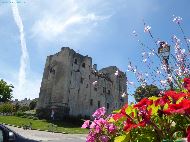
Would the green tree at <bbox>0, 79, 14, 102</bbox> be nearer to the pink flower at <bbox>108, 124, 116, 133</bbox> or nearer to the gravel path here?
the gravel path

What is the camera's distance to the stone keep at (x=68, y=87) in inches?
2457

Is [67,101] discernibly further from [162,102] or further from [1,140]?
[162,102]

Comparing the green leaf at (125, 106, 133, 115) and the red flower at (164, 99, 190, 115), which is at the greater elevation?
the green leaf at (125, 106, 133, 115)

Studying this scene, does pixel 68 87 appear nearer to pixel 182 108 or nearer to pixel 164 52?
pixel 164 52

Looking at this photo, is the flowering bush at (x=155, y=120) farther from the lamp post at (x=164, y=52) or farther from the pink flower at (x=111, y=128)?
the lamp post at (x=164, y=52)

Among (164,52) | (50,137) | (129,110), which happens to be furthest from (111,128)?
(50,137)

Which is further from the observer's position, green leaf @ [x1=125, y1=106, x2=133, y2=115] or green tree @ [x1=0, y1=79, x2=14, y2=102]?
green tree @ [x1=0, y1=79, x2=14, y2=102]

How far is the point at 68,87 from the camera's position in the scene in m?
63.4

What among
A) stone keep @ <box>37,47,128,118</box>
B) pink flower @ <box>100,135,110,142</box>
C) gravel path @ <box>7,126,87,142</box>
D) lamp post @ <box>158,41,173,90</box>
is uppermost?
stone keep @ <box>37,47,128,118</box>

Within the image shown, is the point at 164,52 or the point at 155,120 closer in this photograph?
the point at 155,120

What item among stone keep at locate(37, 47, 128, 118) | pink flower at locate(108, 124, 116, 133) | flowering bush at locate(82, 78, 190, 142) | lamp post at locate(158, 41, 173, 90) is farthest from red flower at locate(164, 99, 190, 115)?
stone keep at locate(37, 47, 128, 118)

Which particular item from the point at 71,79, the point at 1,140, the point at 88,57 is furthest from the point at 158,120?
the point at 88,57

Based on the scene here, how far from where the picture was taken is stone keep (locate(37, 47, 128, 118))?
62397 mm

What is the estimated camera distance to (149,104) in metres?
2.32
